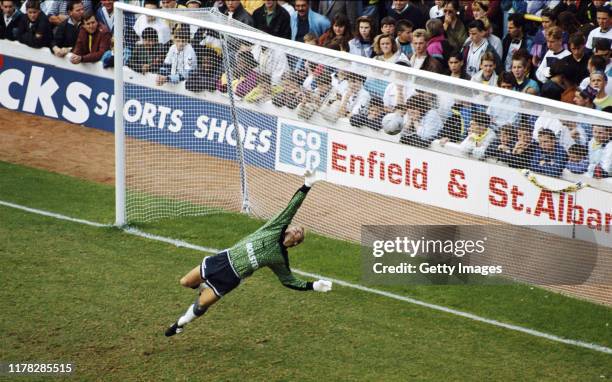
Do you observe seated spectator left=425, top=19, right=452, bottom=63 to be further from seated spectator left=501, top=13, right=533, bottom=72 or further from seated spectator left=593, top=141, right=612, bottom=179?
seated spectator left=593, top=141, right=612, bottom=179

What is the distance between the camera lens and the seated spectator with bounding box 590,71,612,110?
1343cm

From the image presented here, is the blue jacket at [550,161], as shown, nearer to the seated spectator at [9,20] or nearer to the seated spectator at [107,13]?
the seated spectator at [107,13]

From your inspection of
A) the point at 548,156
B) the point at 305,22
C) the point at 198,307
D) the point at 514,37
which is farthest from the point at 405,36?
the point at 198,307

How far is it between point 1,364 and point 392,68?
5002 mm

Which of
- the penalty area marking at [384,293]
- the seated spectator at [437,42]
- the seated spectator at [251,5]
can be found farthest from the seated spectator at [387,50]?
the penalty area marking at [384,293]

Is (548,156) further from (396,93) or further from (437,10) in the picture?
(437,10)

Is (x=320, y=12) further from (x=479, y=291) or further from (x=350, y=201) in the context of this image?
(x=479, y=291)

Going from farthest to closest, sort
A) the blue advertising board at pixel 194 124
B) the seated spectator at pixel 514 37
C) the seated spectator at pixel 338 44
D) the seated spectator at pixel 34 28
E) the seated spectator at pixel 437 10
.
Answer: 1. the seated spectator at pixel 34 28
2. the seated spectator at pixel 437 10
3. the seated spectator at pixel 338 44
4. the seated spectator at pixel 514 37
5. the blue advertising board at pixel 194 124

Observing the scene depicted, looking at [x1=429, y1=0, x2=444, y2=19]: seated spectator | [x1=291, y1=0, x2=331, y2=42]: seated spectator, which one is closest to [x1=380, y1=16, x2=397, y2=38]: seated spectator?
[x1=429, y1=0, x2=444, y2=19]: seated spectator

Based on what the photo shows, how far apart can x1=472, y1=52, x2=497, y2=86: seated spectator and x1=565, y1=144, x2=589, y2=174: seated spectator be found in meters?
2.82

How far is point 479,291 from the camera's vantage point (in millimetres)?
12484

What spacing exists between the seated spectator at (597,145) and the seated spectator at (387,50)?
158 inches

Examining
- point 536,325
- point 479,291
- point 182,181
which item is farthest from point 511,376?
point 182,181

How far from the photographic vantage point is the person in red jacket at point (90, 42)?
55.5 feet
